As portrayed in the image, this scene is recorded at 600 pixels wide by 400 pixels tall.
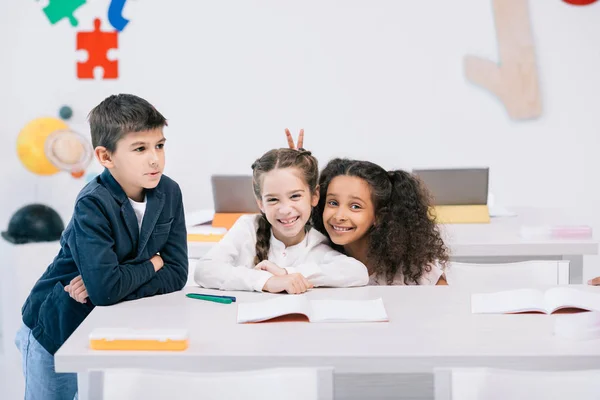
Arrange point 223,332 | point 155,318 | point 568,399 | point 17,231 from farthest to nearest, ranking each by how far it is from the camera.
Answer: point 17,231 < point 155,318 < point 223,332 < point 568,399

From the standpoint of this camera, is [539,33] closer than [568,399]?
No

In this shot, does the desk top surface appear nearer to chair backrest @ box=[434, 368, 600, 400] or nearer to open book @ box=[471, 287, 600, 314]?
open book @ box=[471, 287, 600, 314]

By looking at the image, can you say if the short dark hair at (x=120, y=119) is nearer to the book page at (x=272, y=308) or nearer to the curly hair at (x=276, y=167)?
the curly hair at (x=276, y=167)

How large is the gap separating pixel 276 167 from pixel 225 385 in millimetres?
991

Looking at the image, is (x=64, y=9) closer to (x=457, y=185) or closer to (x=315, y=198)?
(x=457, y=185)

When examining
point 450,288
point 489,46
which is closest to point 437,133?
point 489,46

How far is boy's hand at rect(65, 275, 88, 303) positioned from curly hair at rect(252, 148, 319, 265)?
527mm

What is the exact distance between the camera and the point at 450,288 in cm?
200

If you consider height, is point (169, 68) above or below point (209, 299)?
above

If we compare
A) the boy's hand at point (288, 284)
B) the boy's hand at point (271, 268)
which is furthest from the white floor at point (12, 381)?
the boy's hand at point (288, 284)

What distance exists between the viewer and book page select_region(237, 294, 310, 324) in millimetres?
1688

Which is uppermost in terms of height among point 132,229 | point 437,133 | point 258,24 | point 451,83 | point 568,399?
point 258,24

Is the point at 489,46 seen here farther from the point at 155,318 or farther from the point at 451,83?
the point at 155,318

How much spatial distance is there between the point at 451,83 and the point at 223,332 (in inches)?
143
